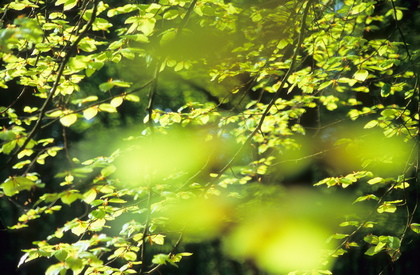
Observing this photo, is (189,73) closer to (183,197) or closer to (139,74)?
(139,74)

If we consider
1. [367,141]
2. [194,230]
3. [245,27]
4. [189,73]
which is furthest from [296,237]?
[245,27]

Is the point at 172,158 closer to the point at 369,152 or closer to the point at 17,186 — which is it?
the point at 369,152

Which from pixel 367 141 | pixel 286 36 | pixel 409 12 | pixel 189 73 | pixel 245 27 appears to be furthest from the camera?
pixel 189 73

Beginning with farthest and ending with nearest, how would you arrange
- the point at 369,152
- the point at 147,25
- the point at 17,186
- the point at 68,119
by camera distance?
1. the point at 369,152
2. the point at 147,25
3. the point at 68,119
4. the point at 17,186

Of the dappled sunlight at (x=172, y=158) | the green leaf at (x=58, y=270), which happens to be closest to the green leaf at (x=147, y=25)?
the green leaf at (x=58, y=270)

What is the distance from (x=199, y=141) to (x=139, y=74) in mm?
1373

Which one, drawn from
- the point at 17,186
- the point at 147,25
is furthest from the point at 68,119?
the point at 147,25

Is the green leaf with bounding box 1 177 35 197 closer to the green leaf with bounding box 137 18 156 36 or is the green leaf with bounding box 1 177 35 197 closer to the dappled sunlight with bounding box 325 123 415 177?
the green leaf with bounding box 137 18 156 36

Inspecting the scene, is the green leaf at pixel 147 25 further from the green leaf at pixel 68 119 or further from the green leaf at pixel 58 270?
the green leaf at pixel 58 270

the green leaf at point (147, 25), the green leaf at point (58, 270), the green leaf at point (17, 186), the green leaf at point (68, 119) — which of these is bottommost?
the green leaf at point (58, 270)

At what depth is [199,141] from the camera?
4438 millimetres

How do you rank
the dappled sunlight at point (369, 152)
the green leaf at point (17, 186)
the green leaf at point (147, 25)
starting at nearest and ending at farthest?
the green leaf at point (17, 186)
the green leaf at point (147, 25)
the dappled sunlight at point (369, 152)

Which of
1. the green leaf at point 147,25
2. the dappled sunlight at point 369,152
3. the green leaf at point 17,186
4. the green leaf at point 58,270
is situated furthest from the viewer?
the dappled sunlight at point 369,152

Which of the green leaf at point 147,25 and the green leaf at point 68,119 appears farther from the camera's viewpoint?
the green leaf at point 147,25
